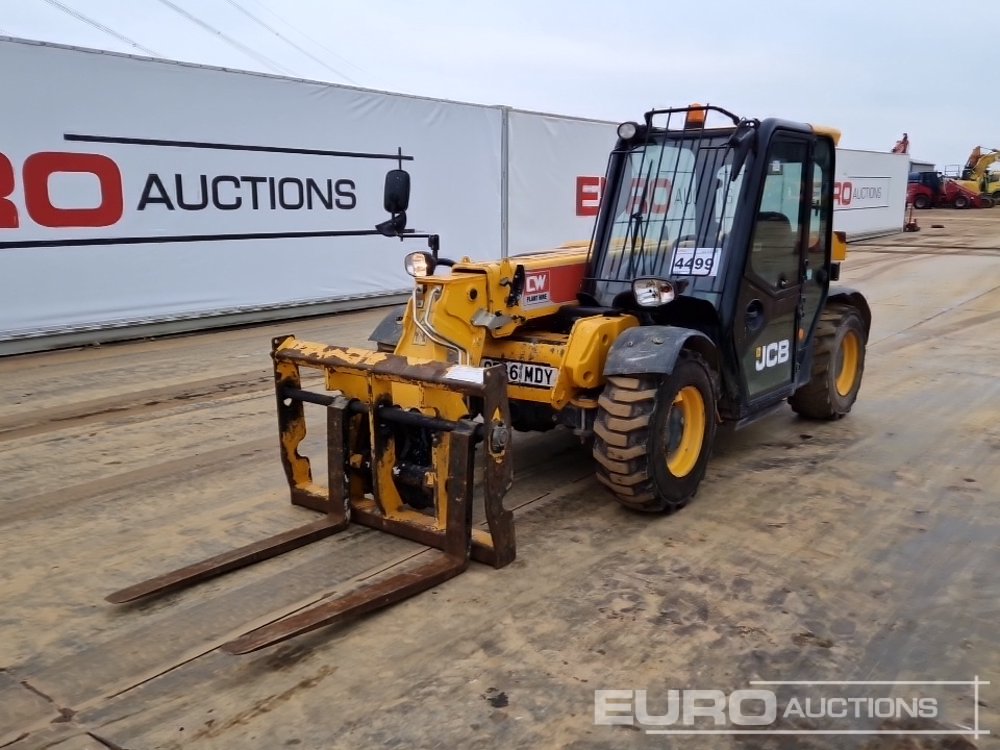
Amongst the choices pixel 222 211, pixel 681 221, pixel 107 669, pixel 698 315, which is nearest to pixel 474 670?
pixel 107 669

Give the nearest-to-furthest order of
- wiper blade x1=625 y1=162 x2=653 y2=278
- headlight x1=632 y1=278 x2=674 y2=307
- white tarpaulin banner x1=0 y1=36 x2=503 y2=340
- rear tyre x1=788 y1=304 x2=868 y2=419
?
headlight x1=632 y1=278 x2=674 y2=307, wiper blade x1=625 y1=162 x2=653 y2=278, rear tyre x1=788 y1=304 x2=868 y2=419, white tarpaulin banner x1=0 y1=36 x2=503 y2=340

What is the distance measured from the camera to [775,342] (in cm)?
559

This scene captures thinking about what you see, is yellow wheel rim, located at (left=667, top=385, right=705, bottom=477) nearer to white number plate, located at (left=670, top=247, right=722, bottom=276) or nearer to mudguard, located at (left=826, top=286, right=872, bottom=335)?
white number plate, located at (left=670, top=247, right=722, bottom=276)

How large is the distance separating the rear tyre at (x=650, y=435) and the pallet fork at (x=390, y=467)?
26.9 inches

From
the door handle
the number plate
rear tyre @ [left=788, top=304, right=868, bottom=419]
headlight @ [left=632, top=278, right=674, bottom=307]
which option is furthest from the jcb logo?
the number plate

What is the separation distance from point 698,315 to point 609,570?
180 centimetres

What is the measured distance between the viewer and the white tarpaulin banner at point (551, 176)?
14523 mm

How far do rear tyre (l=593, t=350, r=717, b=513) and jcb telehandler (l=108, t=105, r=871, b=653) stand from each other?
1 centimetres

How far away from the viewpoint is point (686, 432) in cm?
487

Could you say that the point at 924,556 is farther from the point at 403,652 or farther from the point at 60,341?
the point at 60,341

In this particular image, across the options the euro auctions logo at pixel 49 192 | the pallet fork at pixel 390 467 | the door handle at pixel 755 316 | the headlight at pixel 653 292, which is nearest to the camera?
the pallet fork at pixel 390 467

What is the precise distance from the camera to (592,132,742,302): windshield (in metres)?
5.11

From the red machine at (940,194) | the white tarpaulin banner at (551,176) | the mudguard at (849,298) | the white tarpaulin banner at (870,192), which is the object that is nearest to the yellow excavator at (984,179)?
the red machine at (940,194)

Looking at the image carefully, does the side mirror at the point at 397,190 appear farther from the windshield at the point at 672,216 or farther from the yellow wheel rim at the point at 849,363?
the yellow wheel rim at the point at 849,363
